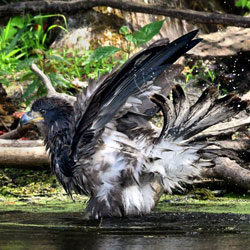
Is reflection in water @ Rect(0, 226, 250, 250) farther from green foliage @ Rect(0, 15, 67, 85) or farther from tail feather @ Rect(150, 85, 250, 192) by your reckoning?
green foliage @ Rect(0, 15, 67, 85)

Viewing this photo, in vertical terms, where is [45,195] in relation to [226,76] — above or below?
below

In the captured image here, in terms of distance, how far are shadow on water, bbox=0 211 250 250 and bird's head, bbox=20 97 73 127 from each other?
739 mm

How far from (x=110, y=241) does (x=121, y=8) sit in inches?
196

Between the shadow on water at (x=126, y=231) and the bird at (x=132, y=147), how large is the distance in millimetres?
218

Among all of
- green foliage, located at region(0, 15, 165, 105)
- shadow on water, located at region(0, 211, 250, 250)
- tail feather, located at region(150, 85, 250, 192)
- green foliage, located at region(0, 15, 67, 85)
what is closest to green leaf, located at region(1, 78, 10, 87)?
green foliage, located at region(0, 15, 165, 105)

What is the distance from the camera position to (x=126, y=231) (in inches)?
181

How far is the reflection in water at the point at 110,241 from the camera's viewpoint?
395 cm

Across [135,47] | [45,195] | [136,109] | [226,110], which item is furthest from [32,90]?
[226,110]

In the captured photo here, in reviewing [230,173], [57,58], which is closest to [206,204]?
[230,173]

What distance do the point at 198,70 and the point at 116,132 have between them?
3314 mm

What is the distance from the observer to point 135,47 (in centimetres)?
805

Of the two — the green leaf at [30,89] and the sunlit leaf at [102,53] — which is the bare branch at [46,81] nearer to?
the green leaf at [30,89]

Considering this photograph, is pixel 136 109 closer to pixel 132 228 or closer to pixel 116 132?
pixel 116 132

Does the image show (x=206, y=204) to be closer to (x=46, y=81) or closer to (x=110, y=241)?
(x=110, y=241)
